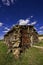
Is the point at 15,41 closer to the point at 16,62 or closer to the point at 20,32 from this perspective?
the point at 20,32

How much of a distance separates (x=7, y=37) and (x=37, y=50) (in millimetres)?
13224

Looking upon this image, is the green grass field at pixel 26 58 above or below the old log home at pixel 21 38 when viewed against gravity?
below

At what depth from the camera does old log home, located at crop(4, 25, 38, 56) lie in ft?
126

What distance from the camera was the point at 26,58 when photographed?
33.2 m

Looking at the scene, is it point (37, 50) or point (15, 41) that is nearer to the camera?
point (37, 50)

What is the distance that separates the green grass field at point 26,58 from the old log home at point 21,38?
193 cm

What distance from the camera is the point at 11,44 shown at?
4069 cm

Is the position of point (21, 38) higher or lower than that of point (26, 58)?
higher

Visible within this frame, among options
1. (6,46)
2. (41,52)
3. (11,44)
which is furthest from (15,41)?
(41,52)

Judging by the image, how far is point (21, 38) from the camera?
3928cm

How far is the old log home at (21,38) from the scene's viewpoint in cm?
3836

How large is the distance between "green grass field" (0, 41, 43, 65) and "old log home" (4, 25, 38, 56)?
6.32ft

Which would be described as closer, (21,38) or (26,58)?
(26,58)

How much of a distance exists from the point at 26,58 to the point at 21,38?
7407 millimetres
